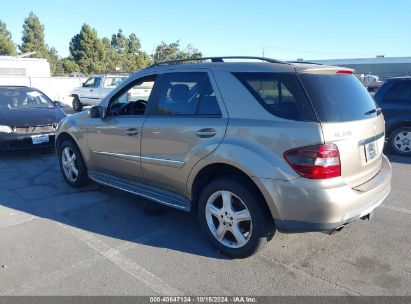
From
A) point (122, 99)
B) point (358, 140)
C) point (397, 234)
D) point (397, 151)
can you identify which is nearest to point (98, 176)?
point (122, 99)

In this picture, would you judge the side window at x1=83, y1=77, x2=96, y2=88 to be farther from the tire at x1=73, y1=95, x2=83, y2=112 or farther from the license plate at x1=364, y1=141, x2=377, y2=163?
the license plate at x1=364, y1=141, x2=377, y2=163

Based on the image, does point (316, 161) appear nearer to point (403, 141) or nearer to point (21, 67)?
point (403, 141)

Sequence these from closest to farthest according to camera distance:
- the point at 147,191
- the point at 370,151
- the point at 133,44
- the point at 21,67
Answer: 1. the point at 370,151
2. the point at 147,191
3. the point at 21,67
4. the point at 133,44

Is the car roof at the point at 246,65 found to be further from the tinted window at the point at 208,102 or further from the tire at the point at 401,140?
the tire at the point at 401,140

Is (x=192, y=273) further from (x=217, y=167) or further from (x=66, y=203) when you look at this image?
(x=66, y=203)

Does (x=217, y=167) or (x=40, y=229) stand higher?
(x=217, y=167)

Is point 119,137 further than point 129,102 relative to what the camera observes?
No

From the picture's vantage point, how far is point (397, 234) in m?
3.93

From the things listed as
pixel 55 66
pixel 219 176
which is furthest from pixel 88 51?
pixel 219 176

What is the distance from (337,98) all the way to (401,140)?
5.37m

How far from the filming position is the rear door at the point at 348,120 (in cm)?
304

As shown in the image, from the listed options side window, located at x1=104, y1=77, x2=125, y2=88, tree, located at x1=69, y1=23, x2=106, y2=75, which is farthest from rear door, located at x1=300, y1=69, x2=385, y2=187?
tree, located at x1=69, y1=23, x2=106, y2=75

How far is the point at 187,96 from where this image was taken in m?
3.93

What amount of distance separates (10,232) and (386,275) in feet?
12.7
